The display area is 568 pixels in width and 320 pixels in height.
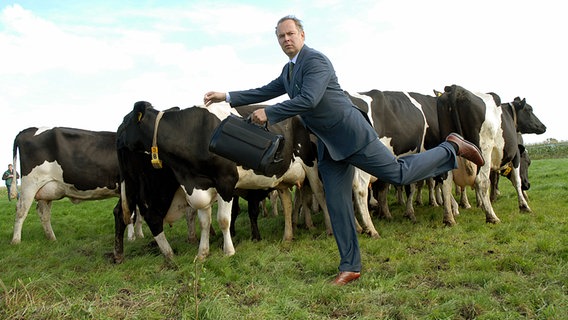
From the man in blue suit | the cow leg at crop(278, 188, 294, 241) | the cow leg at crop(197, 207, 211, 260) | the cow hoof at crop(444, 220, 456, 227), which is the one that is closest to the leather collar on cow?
the cow leg at crop(197, 207, 211, 260)

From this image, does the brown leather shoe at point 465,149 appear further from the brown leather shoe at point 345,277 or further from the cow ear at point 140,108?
the cow ear at point 140,108

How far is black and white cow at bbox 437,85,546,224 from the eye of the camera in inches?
310

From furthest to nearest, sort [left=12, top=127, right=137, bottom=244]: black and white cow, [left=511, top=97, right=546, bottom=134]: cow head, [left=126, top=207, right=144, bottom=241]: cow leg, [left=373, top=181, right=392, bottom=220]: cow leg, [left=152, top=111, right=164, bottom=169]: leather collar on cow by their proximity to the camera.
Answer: [left=511, top=97, right=546, bottom=134]: cow head, [left=126, top=207, right=144, bottom=241]: cow leg, [left=12, top=127, right=137, bottom=244]: black and white cow, [left=373, top=181, right=392, bottom=220]: cow leg, [left=152, top=111, right=164, bottom=169]: leather collar on cow

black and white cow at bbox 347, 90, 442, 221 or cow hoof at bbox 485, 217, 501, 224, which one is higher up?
black and white cow at bbox 347, 90, 442, 221

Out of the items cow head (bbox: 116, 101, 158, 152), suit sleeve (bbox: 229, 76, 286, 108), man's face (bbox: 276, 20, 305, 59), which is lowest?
cow head (bbox: 116, 101, 158, 152)

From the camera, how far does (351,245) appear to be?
5.01 m

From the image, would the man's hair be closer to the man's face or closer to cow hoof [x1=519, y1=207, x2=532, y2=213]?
the man's face

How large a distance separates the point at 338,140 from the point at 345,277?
1.28 m

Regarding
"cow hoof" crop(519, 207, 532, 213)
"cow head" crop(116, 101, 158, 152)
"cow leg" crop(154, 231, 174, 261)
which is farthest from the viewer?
"cow hoof" crop(519, 207, 532, 213)

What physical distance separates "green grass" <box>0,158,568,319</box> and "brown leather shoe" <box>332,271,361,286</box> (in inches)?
2.4

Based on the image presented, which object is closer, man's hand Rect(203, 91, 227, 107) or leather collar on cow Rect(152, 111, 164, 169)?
man's hand Rect(203, 91, 227, 107)

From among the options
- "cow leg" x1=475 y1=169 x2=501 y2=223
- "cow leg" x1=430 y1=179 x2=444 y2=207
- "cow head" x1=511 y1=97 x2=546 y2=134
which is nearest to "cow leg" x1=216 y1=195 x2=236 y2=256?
"cow leg" x1=475 y1=169 x2=501 y2=223

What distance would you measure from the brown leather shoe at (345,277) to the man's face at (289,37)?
2148 mm

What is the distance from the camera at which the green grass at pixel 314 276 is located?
389 centimetres
